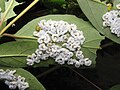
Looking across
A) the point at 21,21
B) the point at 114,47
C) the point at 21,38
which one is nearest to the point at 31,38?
the point at 21,38

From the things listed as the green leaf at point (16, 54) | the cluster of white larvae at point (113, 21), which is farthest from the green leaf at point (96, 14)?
the green leaf at point (16, 54)

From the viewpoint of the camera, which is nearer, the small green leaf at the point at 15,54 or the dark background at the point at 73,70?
the small green leaf at the point at 15,54

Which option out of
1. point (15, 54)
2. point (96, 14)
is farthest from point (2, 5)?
point (96, 14)

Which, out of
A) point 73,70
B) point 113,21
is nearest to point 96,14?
point 113,21

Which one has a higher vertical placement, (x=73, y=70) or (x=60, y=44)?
(x=60, y=44)

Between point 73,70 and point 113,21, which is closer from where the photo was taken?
point 113,21

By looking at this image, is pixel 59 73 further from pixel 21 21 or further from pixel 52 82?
pixel 21 21

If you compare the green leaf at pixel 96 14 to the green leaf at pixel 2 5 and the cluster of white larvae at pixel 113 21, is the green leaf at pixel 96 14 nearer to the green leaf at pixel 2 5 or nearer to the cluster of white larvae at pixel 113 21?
the cluster of white larvae at pixel 113 21

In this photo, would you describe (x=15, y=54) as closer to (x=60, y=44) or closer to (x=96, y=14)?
(x=60, y=44)
